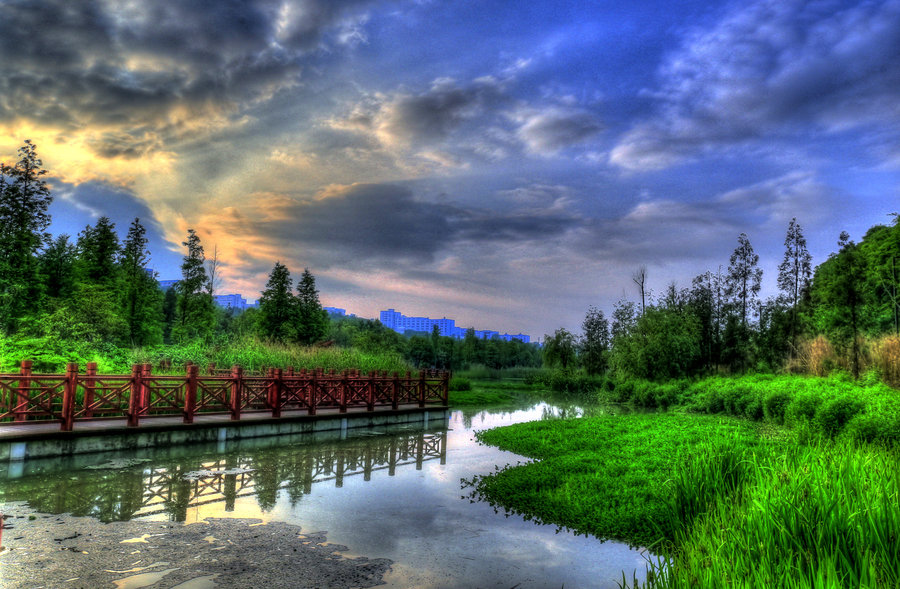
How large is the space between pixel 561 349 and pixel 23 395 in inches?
1613

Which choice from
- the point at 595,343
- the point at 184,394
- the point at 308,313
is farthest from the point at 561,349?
the point at 184,394

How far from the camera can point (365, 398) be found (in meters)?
17.8

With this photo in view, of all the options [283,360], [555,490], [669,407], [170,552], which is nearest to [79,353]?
[283,360]

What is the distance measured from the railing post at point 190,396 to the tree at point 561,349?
3757 cm

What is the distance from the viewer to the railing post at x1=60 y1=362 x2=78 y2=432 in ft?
33.6

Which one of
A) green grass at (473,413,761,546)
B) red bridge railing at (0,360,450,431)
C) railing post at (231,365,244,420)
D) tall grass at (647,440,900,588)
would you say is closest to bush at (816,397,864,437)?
green grass at (473,413,761,546)

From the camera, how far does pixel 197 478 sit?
8688 mm

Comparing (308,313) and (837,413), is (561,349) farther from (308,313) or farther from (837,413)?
(837,413)

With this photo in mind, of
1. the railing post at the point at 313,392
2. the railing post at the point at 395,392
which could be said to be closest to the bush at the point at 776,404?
the railing post at the point at 395,392

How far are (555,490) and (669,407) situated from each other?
1967 cm

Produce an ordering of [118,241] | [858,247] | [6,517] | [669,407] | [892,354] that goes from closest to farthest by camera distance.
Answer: [6,517] → [892,354] → [669,407] → [118,241] → [858,247]

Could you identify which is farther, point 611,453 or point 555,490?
point 611,453

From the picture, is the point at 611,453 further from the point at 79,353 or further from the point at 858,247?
the point at 858,247

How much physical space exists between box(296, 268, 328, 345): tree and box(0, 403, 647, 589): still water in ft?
82.9
